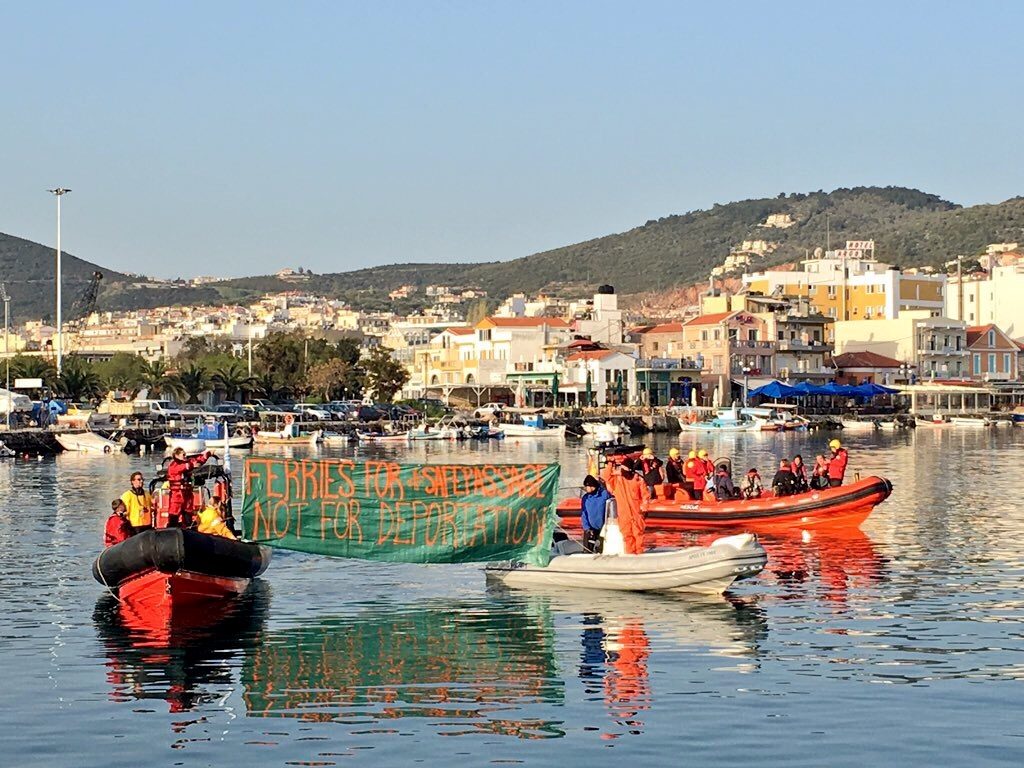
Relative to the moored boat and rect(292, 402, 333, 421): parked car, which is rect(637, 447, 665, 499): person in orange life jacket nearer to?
the moored boat

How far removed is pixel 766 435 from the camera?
124125 millimetres

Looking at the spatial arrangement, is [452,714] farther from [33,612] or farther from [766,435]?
[766,435]

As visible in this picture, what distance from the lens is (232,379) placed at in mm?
145875

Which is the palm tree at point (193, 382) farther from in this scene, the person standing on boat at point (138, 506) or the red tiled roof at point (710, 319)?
the person standing on boat at point (138, 506)

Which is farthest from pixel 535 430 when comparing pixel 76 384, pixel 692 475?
pixel 692 475

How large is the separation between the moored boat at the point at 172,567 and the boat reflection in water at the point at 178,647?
34 centimetres

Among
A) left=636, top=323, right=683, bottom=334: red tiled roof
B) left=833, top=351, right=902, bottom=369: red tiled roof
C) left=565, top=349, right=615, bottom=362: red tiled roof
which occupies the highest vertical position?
left=636, top=323, right=683, bottom=334: red tiled roof

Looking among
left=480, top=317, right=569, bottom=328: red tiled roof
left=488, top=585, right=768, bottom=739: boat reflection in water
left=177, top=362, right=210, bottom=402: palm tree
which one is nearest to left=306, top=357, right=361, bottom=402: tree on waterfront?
left=177, top=362, right=210, bottom=402: palm tree

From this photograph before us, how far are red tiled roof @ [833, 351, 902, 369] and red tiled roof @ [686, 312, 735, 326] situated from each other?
1432cm

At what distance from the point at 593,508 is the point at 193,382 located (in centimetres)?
11764

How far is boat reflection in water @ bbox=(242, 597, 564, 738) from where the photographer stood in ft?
65.4

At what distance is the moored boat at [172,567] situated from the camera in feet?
88.2

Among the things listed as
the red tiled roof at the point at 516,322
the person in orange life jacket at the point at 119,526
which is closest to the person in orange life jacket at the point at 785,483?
the person in orange life jacket at the point at 119,526

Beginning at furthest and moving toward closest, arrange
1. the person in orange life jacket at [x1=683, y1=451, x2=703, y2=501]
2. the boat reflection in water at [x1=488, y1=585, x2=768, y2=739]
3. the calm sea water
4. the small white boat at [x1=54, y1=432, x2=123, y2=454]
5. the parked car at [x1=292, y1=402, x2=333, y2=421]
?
the parked car at [x1=292, y1=402, x2=333, y2=421] < the small white boat at [x1=54, y1=432, x2=123, y2=454] < the person in orange life jacket at [x1=683, y1=451, x2=703, y2=501] < the boat reflection in water at [x1=488, y1=585, x2=768, y2=739] < the calm sea water
